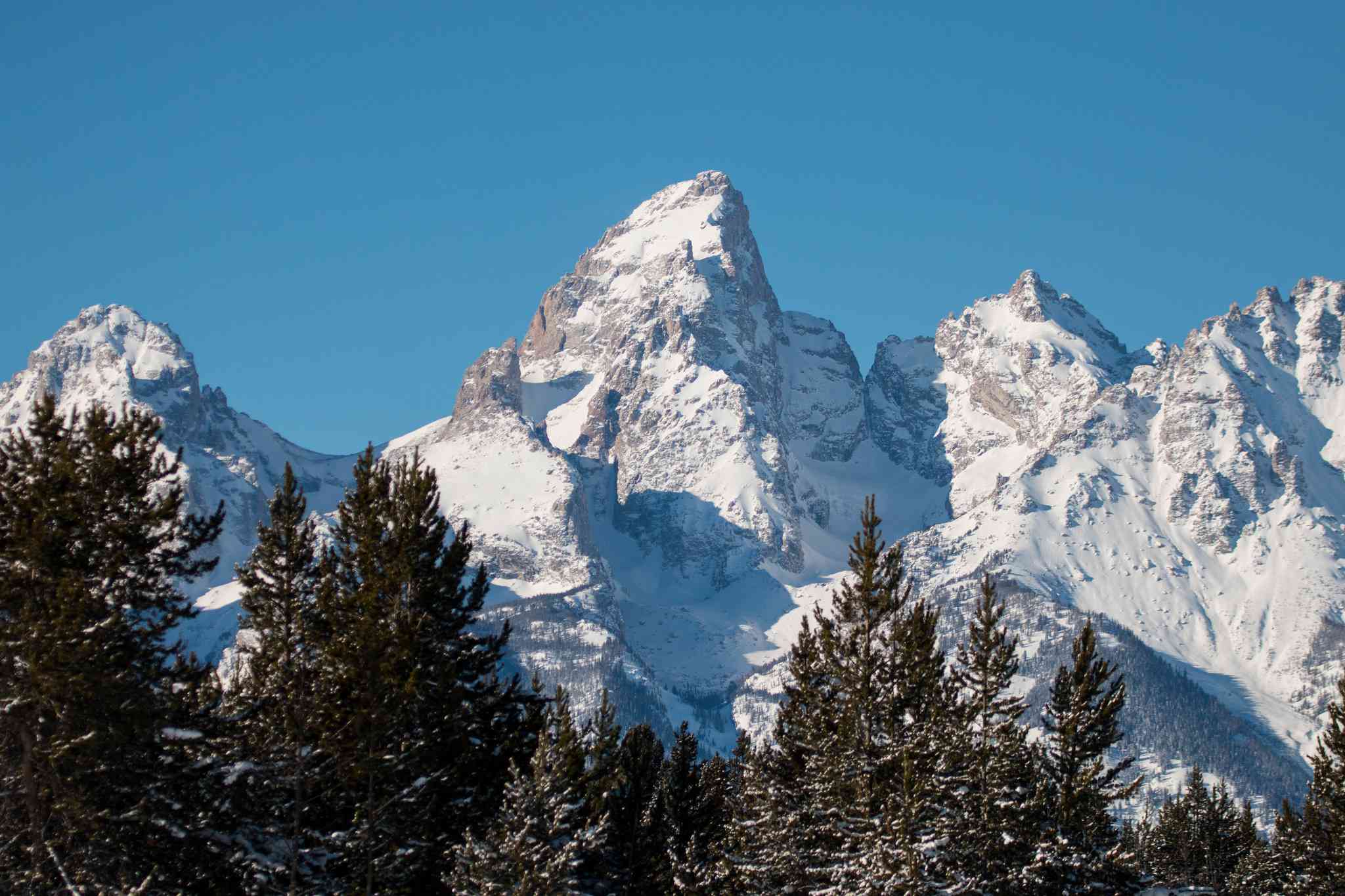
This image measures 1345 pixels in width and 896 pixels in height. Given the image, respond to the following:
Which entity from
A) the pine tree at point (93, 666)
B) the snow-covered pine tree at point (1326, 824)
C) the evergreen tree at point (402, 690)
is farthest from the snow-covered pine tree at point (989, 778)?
the pine tree at point (93, 666)

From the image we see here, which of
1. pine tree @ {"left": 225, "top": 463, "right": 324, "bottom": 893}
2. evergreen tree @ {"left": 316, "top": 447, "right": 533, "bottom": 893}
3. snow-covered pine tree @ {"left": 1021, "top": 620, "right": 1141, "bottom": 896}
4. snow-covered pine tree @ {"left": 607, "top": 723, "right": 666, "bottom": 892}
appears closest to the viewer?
pine tree @ {"left": 225, "top": 463, "right": 324, "bottom": 893}

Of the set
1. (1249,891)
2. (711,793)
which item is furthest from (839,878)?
(1249,891)

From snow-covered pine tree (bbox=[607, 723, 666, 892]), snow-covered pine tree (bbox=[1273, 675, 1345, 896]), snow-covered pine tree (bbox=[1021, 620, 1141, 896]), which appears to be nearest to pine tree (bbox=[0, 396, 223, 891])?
snow-covered pine tree (bbox=[607, 723, 666, 892])

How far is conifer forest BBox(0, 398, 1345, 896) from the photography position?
37.3m

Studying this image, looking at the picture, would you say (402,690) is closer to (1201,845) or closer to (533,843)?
(533,843)

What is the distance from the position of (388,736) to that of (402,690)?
1.52m

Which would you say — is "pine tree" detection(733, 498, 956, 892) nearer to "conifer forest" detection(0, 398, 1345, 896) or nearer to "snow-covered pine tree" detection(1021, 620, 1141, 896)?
"conifer forest" detection(0, 398, 1345, 896)

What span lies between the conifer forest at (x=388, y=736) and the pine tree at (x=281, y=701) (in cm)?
9

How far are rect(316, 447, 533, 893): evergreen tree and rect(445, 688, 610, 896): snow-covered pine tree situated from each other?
2145 mm

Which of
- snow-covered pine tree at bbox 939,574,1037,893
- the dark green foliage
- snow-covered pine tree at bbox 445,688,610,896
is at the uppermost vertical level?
the dark green foliage

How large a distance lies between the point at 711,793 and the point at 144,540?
36.0 metres

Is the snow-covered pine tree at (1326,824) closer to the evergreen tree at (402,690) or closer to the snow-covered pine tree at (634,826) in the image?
the snow-covered pine tree at (634,826)

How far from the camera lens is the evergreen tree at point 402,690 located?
42.7m

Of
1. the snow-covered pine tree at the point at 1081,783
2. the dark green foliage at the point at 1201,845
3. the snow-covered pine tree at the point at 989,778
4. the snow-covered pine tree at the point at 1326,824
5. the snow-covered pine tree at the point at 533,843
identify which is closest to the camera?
the snow-covered pine tree at the point at 533,843
